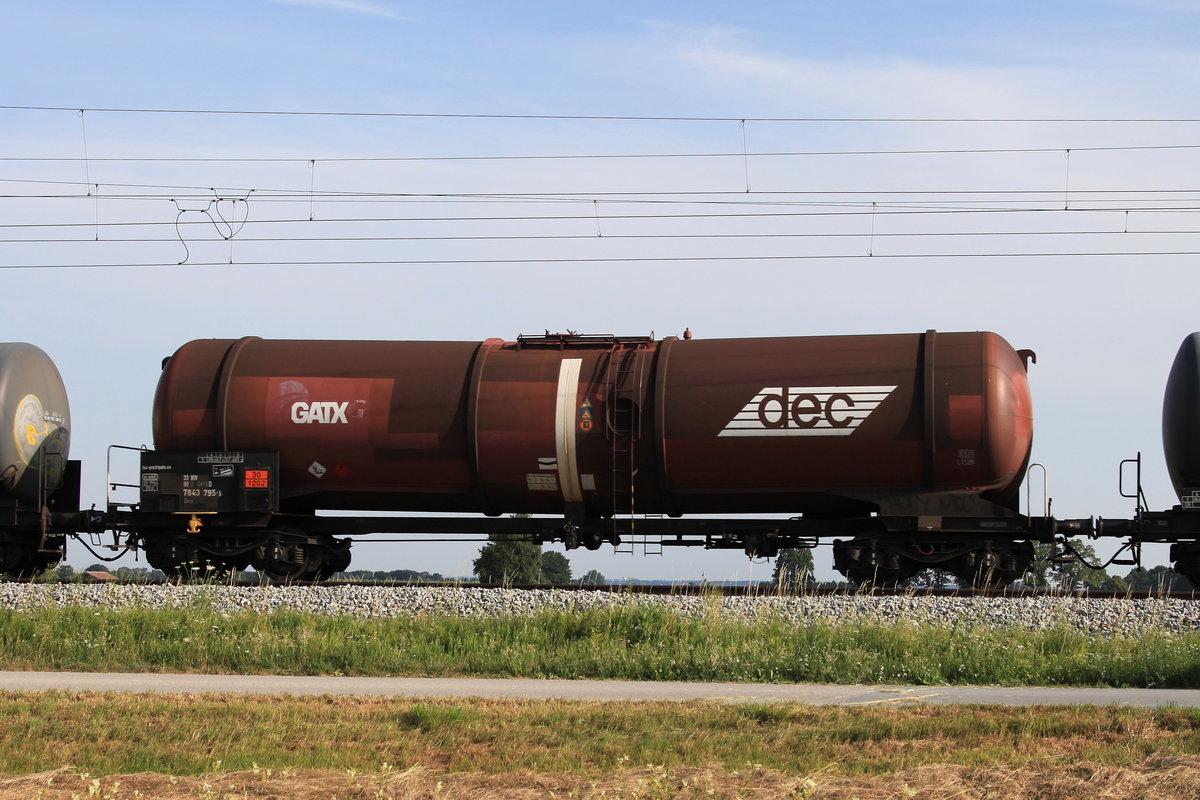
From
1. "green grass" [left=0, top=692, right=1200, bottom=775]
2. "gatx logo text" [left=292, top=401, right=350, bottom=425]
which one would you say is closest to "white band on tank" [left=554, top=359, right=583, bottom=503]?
"gatx logo text" [left=292, top=401, right=350, bottom=425]

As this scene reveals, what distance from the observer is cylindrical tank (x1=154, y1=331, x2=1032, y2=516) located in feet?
55.2

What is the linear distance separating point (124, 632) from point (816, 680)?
287 inches

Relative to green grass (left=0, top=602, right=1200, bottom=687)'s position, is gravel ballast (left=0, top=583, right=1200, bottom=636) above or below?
above

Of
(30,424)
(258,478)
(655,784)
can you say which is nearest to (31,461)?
(30,424)

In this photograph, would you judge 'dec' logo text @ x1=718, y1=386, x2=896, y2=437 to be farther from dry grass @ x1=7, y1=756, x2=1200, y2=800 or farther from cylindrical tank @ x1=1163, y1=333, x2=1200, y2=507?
dry grass @ x1=7, y1=756, x2=1200, y2=800

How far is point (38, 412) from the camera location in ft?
64.5

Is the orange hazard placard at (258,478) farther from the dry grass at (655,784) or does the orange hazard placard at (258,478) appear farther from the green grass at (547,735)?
the dry grass at (655,784)

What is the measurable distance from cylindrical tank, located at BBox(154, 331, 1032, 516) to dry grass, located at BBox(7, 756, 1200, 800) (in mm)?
9609

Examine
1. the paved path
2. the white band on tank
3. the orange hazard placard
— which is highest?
the white band on tank

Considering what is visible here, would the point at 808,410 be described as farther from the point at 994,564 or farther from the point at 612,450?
the point at 994,564

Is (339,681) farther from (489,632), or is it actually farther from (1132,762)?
(1132,762)

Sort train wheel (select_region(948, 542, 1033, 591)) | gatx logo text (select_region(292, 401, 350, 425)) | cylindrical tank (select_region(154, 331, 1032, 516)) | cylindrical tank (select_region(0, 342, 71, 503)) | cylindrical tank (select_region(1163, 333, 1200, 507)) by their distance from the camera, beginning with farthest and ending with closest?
cylindrical tank (select_region(0, 342, 71, 503)) < gatx logo text (select_region(292, 401, 350, 425)) < cylindrical tank (select_region(1163, 333, 1200, 507)) < train wheel (select_region(948, 542, 1033, 591)) < cylindrical tank (select_region(154, 331, 1032, 516))

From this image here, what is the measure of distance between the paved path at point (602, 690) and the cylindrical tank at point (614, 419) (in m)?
6.07

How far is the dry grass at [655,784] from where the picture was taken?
22.1ft
